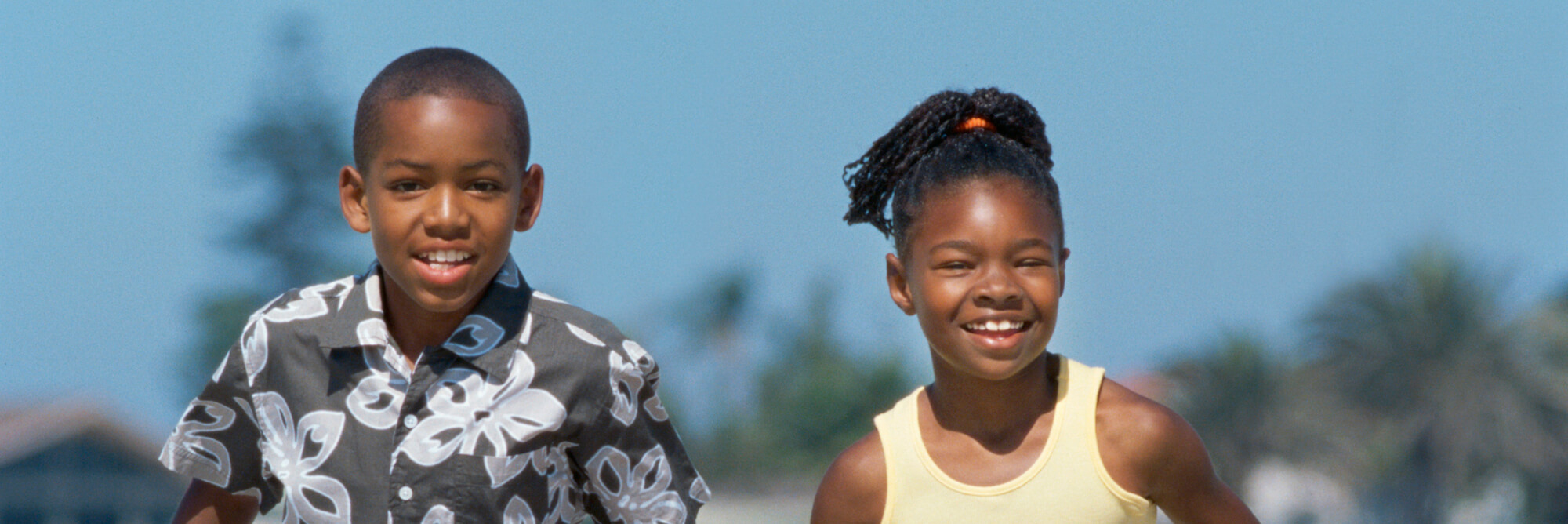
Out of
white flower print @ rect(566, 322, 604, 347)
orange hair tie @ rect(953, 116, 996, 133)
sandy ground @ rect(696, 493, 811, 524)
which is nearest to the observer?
white flower print @ rect(566, 322, 604, 347)

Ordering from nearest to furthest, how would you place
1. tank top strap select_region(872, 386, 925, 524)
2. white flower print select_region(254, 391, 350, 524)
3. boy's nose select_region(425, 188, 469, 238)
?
boy's nose select_region(425, 188, 469, 238)
white flower print select_region(254, 391, 350, 524)
tank top strap select_region(872, 386, 925, 524)

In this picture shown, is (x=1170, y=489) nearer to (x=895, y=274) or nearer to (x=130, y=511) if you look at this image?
(x=895, y=274)

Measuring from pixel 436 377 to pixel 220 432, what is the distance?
0.49 m

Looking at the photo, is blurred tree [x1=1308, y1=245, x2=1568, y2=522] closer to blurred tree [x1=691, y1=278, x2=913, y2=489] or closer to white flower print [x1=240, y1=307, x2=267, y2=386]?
blurred tree [x1=691, y1=278, x2=913, y2=489]

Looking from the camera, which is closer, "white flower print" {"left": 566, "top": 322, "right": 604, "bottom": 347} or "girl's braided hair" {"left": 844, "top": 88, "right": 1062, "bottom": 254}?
"white flower print" {"left": 566, "top": 322, "right": 604, "bottom": 347}

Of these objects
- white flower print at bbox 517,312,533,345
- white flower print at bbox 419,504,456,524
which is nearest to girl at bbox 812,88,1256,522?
white flower print at bbox 517,312,533,345

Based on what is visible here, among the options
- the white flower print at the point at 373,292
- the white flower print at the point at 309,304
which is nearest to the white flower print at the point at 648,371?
the white flower print at the point at 373,292

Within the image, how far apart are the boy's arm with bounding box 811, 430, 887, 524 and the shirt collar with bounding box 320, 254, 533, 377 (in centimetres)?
76

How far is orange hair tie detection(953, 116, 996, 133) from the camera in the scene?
3.66 meters

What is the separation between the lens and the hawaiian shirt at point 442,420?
307 cm

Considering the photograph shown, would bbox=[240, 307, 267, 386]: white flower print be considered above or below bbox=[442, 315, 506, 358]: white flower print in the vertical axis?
below

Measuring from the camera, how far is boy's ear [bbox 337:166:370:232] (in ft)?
10.3

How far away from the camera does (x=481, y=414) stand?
122 inches

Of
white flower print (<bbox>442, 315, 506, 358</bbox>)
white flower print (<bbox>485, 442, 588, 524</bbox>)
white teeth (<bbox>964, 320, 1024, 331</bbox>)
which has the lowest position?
white flower print (<bbox>485, 442, 588, 524</bbox>)
